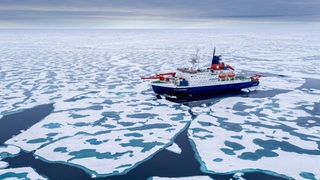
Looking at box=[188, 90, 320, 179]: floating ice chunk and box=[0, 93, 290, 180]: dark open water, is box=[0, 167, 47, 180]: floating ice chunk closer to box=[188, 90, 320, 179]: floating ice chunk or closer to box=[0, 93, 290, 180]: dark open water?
box=[0, 93, 290, 180]: dark open water

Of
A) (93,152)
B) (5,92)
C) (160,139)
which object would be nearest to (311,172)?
(160,139)

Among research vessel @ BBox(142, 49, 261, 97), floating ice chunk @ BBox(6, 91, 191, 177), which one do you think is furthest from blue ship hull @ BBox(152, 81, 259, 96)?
floating ice chunk @ BBox(6, 91, 191, 177)

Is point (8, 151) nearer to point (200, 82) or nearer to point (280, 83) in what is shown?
point (200, 82)

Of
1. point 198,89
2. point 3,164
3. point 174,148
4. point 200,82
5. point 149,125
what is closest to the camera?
point 3,164

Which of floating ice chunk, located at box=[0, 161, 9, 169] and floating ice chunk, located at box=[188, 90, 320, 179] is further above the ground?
floating ice chunk, located at box=[188, 90, 320, 179]

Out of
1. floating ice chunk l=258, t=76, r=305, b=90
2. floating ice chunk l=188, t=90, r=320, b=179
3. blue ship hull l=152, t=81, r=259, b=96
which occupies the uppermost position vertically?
floating ice chunk l=258, t=76, r=305, b=90

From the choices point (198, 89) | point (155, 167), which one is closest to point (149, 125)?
point (155, 167)

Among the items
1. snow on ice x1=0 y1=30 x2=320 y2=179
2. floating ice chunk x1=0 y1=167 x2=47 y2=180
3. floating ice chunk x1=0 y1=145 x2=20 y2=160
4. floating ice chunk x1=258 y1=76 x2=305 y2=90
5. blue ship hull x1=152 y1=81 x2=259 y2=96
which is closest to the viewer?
floating ice chunk x1=0 y1=167 x2=47 y2=180

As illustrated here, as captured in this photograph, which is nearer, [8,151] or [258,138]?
[8,151]
